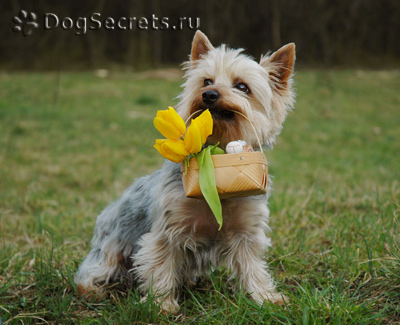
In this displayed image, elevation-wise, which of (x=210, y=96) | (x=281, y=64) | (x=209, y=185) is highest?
(x=281, y=64)

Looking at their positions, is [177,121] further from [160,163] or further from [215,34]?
[215,34]

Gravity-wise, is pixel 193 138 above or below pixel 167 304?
above

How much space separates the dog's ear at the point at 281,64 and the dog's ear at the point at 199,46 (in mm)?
420

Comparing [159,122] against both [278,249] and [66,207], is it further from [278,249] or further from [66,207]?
[66,207]

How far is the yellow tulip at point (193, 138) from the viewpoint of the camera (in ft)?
8.33

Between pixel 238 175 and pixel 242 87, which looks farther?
pixel 242 87

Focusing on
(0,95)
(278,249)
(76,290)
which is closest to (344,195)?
(278,249)

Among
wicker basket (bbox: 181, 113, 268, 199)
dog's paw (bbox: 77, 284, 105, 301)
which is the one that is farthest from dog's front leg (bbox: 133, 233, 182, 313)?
wicker basket (bbox: 181, 113, 268, 199)

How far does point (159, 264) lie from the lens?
3.02 meters

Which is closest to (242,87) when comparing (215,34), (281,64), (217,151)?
(281,64)

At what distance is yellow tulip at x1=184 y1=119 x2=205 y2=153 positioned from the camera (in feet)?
8.33

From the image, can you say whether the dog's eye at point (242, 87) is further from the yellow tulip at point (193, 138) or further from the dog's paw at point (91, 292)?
the dog's paw at point (91, 292)

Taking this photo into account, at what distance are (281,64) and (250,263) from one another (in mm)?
1431

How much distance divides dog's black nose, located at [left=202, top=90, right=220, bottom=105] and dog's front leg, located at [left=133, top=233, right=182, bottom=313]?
951 mm
